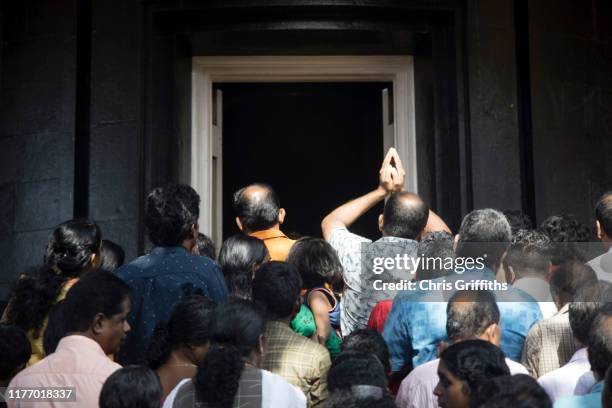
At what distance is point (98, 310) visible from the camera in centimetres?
481

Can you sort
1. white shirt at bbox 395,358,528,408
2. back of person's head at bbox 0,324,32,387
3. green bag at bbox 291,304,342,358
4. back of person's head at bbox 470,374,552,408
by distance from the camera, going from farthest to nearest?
green bag at bbox 291,304,342,358 < back of person's head at bbox 0,324,32,387 < white shirt at bbox 395,358,528,408 < back of person's head at bbox 470,374,552,408

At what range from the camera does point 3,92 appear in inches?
347

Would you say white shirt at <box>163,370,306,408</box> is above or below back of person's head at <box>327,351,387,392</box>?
below

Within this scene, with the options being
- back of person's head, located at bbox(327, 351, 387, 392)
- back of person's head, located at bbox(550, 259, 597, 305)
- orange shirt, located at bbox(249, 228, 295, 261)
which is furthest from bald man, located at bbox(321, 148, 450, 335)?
back of person's head, located at bbox(327, 351, 387, 392)

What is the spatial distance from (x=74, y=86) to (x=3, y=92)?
1.82 feet

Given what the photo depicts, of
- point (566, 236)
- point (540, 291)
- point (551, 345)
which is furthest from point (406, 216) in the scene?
point (551, 345)

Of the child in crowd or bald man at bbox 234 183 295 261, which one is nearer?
the child in crowd

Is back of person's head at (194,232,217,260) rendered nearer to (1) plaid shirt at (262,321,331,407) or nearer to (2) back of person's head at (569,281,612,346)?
(1) plaid shirt at (262,321,331,407)

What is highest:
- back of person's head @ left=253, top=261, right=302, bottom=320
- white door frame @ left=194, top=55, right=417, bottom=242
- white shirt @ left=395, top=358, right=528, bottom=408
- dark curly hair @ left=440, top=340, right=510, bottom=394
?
white door frame @ left=194, top=55, right=417, bottom=242

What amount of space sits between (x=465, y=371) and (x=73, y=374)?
1.47 metres

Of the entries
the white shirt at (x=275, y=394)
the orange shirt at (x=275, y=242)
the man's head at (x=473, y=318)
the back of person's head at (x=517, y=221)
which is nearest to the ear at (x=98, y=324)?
the white shirt at (x=275, y=394)

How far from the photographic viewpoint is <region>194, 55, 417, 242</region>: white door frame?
9281 mm

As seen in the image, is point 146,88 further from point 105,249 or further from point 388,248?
point 388,248

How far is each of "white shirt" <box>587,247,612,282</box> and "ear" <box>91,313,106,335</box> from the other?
2.51m
